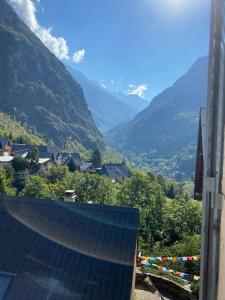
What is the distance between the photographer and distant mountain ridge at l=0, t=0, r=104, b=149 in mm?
161975

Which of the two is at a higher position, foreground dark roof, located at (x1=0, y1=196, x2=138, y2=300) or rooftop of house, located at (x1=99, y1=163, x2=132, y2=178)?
rooftop of house, located at (x1=99, y1=163, x2=132, y2=178)

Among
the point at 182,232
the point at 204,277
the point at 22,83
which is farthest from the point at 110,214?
the point at 22,83

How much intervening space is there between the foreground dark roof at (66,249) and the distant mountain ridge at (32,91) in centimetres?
14903

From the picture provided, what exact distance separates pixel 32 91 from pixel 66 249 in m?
175

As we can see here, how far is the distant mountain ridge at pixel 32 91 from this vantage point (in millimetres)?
161975

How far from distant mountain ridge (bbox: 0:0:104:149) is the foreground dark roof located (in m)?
149

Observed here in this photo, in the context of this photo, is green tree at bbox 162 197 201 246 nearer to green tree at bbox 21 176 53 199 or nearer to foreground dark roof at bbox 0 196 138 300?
green tree at bbox 21 176 53 199

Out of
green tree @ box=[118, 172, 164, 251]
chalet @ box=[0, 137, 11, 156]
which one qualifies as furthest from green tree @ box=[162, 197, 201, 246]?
chalet @ box=[0, 137, 11, 156]

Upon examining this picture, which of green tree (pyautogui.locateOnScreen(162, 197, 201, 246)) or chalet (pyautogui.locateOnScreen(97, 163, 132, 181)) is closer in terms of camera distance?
green tree (pyautogui.locateOnScreen(162, 197, 201, 246))

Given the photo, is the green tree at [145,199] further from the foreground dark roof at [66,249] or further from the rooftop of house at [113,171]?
the rooftop of house at [113,171]

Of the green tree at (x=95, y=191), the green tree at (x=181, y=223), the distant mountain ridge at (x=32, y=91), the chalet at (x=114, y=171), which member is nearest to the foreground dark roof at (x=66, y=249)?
the green tree at (x=181, y=223)

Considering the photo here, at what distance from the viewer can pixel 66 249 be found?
291 inches

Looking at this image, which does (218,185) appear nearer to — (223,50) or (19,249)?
(223,50)

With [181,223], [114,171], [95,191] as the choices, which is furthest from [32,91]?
[181,223]
